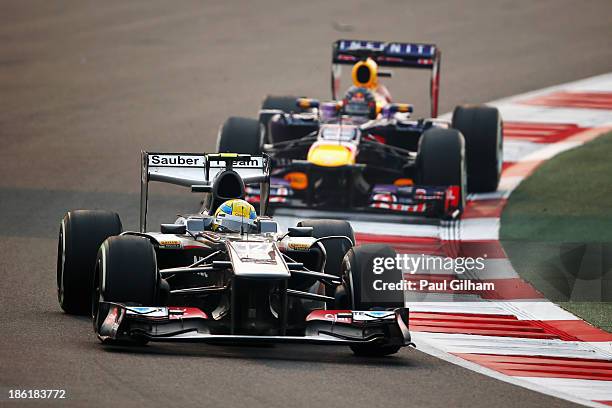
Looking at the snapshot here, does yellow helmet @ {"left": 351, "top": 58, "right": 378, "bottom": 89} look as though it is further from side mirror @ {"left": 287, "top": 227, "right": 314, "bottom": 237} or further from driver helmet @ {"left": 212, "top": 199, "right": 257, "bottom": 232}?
driver helmet @ {"left": 212, "top": 199, "right": 257, "bottom": 232}

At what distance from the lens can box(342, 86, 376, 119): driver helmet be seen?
23.5 m

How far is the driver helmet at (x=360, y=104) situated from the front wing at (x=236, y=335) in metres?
10.2

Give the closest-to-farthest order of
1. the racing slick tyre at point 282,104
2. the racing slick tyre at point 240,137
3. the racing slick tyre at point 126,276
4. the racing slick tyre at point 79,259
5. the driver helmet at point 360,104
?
the racing slick tyre at point 126,276
the racing slick tyre at point 79,259
the racing slick tyre at point 240,137
the driver helmet at point 360,104
the racing slick tyre at point 282,104

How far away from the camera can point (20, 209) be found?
832 inches

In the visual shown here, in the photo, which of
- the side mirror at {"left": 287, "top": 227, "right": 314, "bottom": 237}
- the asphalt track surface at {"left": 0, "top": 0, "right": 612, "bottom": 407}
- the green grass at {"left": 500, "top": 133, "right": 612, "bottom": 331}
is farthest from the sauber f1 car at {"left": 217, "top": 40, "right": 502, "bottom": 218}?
the side mirror at {"left": 287, "top": 227, "right": 314, "bottom": 237}

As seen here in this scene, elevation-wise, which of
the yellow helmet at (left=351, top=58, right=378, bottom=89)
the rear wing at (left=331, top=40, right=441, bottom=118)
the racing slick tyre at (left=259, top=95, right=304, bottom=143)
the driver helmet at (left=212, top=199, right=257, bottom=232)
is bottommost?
the driver helmet at (left=212, top=199, right=257, bottom=232)

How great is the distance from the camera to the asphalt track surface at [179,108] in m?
12.0

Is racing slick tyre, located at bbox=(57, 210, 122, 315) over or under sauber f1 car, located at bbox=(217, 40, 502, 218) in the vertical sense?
under

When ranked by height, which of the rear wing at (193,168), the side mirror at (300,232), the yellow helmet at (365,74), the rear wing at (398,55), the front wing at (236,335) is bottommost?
the front wing at (236,335)

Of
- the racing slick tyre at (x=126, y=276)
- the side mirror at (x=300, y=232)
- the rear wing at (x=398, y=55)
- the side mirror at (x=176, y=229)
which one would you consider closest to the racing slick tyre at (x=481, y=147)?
the rear wing at (x=398, y=55)

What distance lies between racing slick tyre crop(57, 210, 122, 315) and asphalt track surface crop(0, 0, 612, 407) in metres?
0.19

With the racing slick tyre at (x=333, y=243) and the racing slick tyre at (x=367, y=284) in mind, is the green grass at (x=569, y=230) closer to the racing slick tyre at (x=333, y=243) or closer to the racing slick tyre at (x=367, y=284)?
the racing slick tyre at (x=333, y=243)

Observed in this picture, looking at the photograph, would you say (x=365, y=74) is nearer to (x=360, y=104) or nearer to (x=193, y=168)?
(x=360, y=104)

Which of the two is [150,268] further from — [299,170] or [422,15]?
[422,15]
